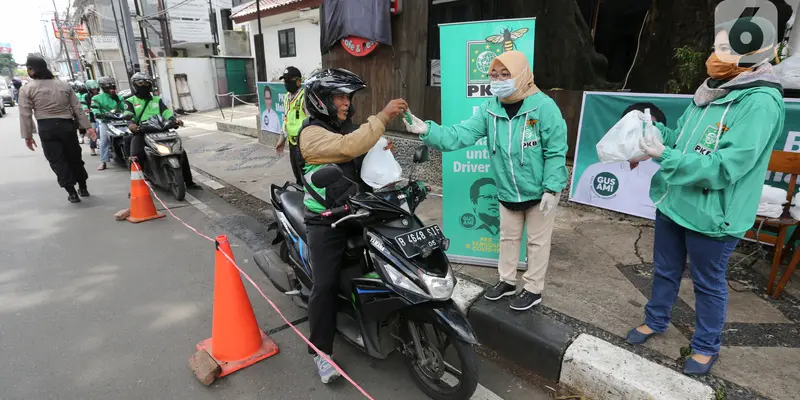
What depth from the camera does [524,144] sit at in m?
2.77

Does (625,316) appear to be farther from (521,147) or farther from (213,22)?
(213,22)

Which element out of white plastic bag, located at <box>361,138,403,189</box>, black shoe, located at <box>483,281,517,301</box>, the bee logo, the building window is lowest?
black shoe, located at <box>483,281,517,301</box>

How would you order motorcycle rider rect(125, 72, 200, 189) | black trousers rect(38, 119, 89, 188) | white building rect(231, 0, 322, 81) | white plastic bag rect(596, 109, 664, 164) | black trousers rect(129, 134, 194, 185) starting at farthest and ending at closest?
white building rect(231, 0, 322, 81) → black trousers rect(129, 134, 194, 185) → motorcycle rider rect(125, 72, 200, 189) → black trousers rect(38, 119, 89, 188) → white plastic bag rect(596, 109, 664, 164)

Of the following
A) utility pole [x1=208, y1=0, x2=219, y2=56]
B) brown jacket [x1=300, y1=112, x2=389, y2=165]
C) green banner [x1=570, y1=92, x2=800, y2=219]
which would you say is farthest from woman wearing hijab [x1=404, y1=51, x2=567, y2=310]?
utility pole [x1=208, y1=0, x2=219, y2=56]

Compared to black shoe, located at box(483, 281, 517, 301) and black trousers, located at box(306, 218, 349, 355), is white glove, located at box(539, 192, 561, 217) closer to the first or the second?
black shoe, located at box(483, 281, 517, 301)

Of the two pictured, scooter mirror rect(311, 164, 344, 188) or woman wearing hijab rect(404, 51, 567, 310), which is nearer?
scooter mirror rect(311, 164, 344, 188)

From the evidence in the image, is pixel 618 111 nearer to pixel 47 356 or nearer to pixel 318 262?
pixel 318 262

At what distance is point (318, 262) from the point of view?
98.1 inches

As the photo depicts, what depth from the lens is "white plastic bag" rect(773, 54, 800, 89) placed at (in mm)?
3783

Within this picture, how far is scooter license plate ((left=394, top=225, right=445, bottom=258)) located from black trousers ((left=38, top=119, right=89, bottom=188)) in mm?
6251

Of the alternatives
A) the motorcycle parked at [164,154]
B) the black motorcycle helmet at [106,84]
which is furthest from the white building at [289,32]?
the motorcycle parked at [164,154]

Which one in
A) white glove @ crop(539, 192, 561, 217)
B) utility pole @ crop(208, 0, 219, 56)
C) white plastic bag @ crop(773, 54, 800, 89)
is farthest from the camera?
utility pole @ crop(208, 0, 219, 56)

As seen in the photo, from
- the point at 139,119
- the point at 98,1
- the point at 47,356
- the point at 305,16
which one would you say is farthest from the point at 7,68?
the point at 47,356

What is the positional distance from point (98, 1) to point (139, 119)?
1448 inches
